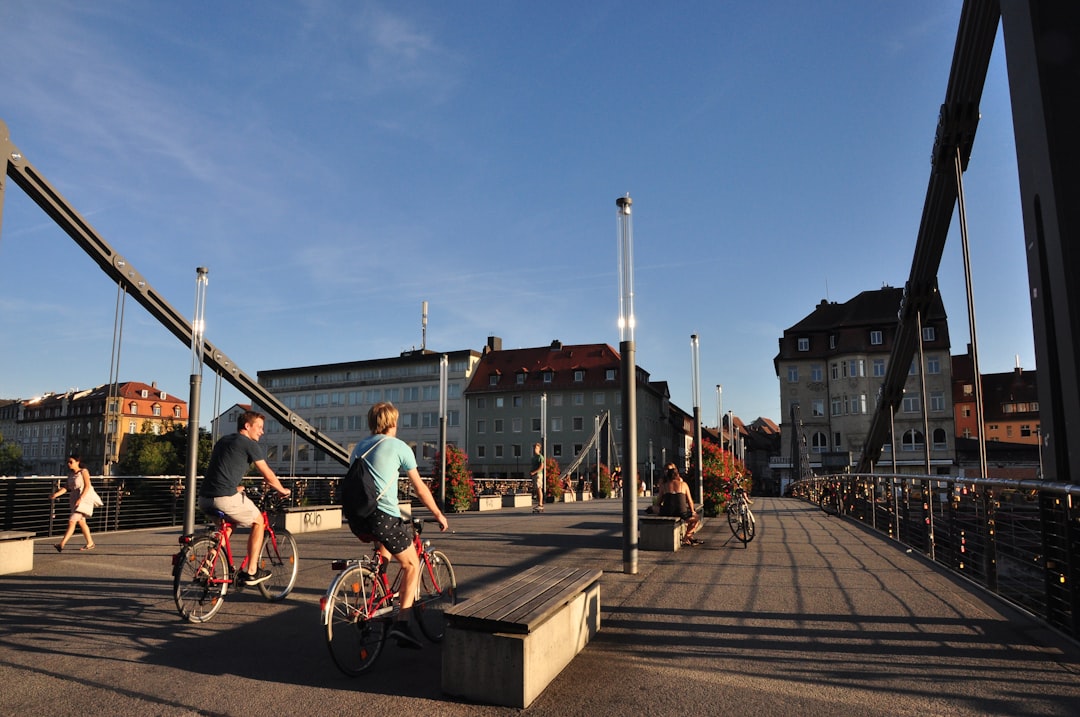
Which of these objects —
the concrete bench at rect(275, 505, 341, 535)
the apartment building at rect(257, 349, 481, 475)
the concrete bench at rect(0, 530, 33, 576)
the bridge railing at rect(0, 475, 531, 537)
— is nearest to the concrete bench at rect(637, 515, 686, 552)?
the concrete bench at rect(275, 505, 341, 535)

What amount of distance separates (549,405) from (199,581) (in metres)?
75.7

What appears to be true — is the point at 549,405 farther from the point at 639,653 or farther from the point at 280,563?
the point at 639,653

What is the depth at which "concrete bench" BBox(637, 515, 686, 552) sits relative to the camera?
11445 millimetres

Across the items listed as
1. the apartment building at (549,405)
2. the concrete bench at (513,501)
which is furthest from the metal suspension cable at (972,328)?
the apartment building at (549,405)

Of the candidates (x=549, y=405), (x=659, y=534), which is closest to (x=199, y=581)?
(x=659, y=534)

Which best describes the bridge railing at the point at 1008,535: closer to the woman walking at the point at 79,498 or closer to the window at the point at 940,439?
the woman walking at the point at 79,498

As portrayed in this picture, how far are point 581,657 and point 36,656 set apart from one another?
3.57 metres

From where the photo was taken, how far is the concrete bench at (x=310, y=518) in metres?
14.4

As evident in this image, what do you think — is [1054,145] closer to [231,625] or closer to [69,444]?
[231,625]

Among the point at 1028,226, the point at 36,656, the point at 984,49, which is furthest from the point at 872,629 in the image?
the point at 984,49

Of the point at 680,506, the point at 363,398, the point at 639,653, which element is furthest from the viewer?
the point at 363,398

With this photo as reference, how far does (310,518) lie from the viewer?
49.0 feet

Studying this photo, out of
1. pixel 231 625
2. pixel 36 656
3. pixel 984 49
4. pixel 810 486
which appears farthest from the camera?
pixel 810 486

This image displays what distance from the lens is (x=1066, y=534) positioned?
225 inches
